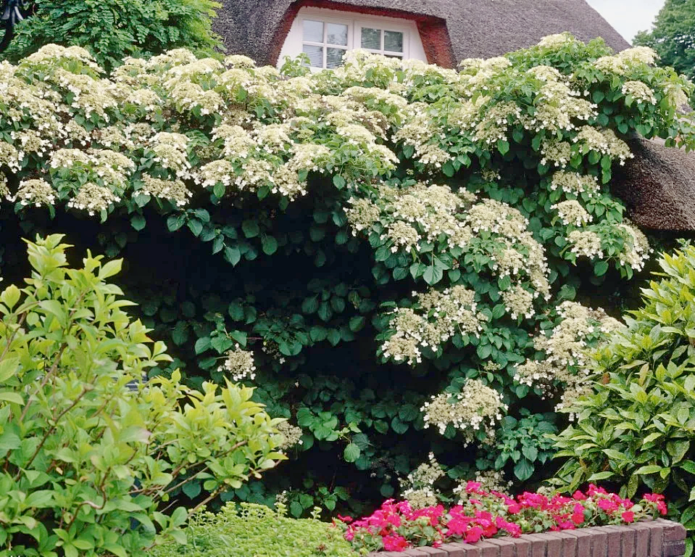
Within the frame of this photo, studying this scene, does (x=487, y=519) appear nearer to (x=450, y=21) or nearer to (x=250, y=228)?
(x=250, y=228)

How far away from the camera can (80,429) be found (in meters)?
1.91

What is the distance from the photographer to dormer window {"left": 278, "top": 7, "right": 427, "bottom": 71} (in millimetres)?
10242

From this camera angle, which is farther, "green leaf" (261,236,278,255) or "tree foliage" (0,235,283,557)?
"green leaf" (261,236,278,255)

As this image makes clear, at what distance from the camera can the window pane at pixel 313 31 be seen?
10312 millimetres

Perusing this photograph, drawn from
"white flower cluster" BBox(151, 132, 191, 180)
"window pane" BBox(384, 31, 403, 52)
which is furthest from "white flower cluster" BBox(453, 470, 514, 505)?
"window pane" BBox(384, 31, 403, 52)

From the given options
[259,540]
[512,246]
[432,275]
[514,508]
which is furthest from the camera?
[512,246]

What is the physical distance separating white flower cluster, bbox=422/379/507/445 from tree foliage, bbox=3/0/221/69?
13.0 ft

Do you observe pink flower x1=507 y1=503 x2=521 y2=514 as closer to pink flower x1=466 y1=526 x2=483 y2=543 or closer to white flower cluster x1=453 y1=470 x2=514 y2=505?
pink flower x1=466 y1=526 x2=483 y2=543

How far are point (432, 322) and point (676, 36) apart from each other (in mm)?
18407

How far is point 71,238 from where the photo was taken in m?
4.77

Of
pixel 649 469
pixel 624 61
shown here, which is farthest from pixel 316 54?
pixel 649 469

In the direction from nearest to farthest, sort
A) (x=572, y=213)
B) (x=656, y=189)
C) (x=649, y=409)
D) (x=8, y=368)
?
1. (x=8, y=368)
2. (x=649, y=409)
3. (x=572, y=213)
4. (x=656, y=189)

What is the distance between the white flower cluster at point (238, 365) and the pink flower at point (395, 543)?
6.91ft

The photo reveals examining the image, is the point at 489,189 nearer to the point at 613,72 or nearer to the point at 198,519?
the point at 613,72
